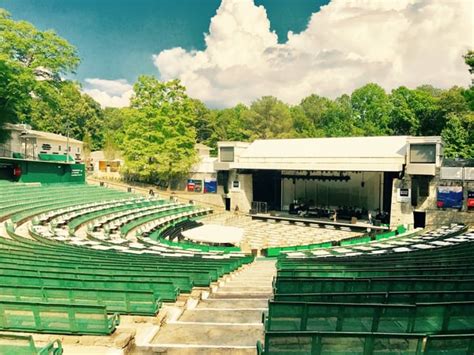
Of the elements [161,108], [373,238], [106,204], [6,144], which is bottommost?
[373,238]

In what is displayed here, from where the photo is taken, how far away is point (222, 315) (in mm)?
7281

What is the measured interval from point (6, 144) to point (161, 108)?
18.5 metres

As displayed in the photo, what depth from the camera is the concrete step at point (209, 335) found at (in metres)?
5.59

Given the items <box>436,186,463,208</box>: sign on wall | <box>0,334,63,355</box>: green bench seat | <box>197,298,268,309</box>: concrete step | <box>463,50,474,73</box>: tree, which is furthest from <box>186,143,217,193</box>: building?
<box>0,334,63,355</box>: green bench seat

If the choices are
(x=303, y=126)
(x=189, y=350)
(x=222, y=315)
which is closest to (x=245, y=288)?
(x=222, y=315)

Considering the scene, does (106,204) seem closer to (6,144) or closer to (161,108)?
(6,144)

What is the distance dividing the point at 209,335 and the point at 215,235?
724 inches

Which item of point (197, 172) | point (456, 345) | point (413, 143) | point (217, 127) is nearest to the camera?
point (456, 345)

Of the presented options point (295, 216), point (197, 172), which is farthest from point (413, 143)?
point (197, 172)

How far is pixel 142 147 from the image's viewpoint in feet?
156

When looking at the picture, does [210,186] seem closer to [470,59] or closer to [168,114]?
[168,114]

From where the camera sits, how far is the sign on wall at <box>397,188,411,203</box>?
33000 millimetres

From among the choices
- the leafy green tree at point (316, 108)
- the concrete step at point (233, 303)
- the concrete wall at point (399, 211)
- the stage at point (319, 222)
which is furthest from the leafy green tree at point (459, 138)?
the concrete step at point (233, 303)

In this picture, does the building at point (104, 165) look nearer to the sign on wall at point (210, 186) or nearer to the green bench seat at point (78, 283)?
the sign on wall at point (210, 186)
